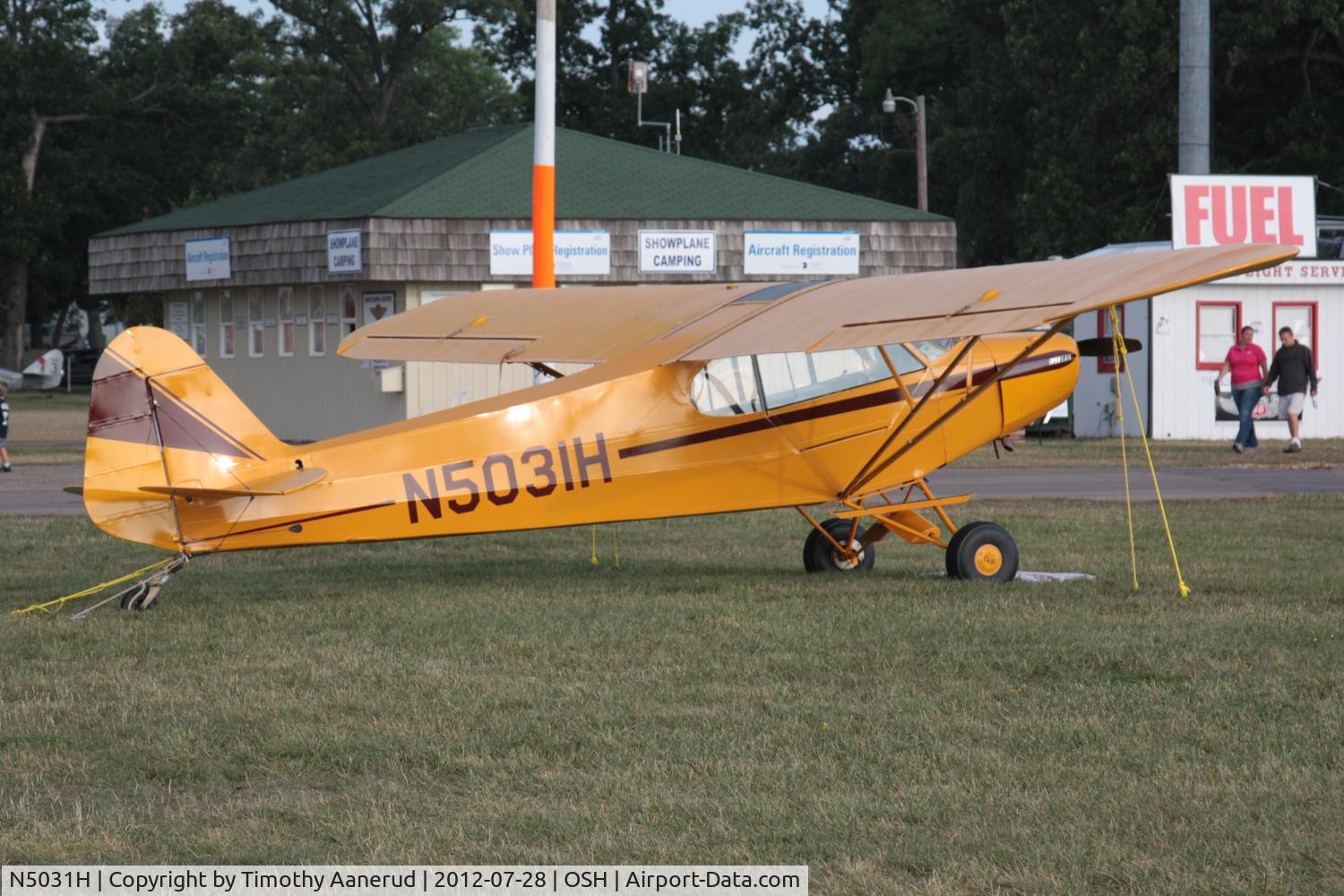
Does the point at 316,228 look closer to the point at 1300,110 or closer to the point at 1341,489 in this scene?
the point at 1341,489

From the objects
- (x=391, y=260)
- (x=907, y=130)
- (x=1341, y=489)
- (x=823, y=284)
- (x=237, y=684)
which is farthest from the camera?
(x=907, y=130)

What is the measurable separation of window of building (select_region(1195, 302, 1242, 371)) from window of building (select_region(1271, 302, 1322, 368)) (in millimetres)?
675

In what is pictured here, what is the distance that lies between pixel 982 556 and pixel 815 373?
1.73m

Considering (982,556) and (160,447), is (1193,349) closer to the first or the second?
(982,556)

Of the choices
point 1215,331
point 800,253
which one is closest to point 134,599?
point 1215,331

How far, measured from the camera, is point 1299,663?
7980mm

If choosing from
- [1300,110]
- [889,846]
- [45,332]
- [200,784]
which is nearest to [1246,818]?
[889,846]

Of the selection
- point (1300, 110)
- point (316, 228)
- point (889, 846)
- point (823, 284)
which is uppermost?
point (1300, 110)

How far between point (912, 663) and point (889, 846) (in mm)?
3016

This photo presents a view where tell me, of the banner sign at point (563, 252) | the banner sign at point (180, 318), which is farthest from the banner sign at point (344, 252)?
the banner sign at point (180, 318)

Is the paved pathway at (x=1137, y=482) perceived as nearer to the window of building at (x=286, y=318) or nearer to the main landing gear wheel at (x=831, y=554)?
the main landing gear wheel at (x=831, y=554)

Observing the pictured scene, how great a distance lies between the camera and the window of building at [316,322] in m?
30.0

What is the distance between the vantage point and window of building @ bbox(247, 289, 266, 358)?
31344 millimetres

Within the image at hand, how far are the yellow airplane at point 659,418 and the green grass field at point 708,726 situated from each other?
2.10 feet
